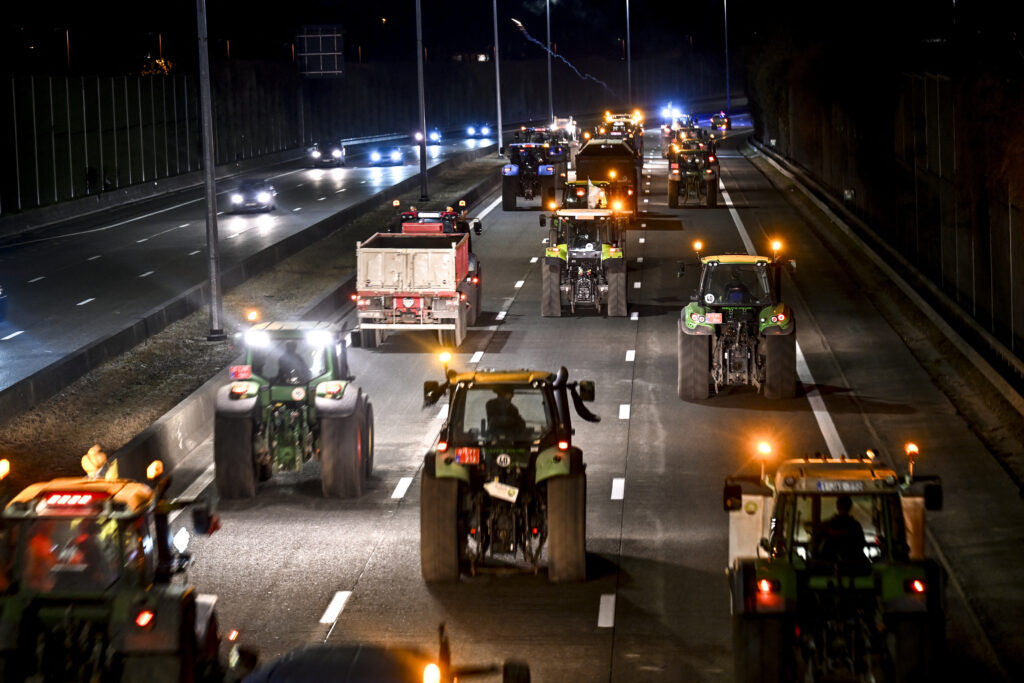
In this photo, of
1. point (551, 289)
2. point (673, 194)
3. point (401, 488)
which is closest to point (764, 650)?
point (401, 488)

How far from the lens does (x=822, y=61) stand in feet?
202

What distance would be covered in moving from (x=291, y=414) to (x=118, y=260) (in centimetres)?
2800

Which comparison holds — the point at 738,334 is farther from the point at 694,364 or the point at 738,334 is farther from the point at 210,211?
the point at 210,211

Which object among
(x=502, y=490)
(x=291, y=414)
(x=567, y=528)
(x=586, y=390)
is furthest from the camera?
(x=291, y=414)

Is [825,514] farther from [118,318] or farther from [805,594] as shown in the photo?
[118,318]

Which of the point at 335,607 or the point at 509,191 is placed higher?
the point at 509,191

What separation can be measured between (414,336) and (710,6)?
154536 mm

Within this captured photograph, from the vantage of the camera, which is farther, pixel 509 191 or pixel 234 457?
pixel 509 191

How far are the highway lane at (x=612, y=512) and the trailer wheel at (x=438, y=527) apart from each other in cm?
20

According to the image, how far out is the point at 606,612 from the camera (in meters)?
14.6

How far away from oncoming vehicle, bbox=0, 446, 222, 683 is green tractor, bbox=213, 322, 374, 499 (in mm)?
8190

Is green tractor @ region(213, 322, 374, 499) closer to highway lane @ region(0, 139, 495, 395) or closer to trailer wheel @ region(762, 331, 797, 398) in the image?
trailer wheel @ region(762, 331, 797, 398)

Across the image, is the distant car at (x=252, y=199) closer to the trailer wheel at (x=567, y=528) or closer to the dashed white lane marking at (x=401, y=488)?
the dashed white lane marking at (x=401, y=488)

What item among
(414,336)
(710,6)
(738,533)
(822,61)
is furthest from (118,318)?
(710,6)
